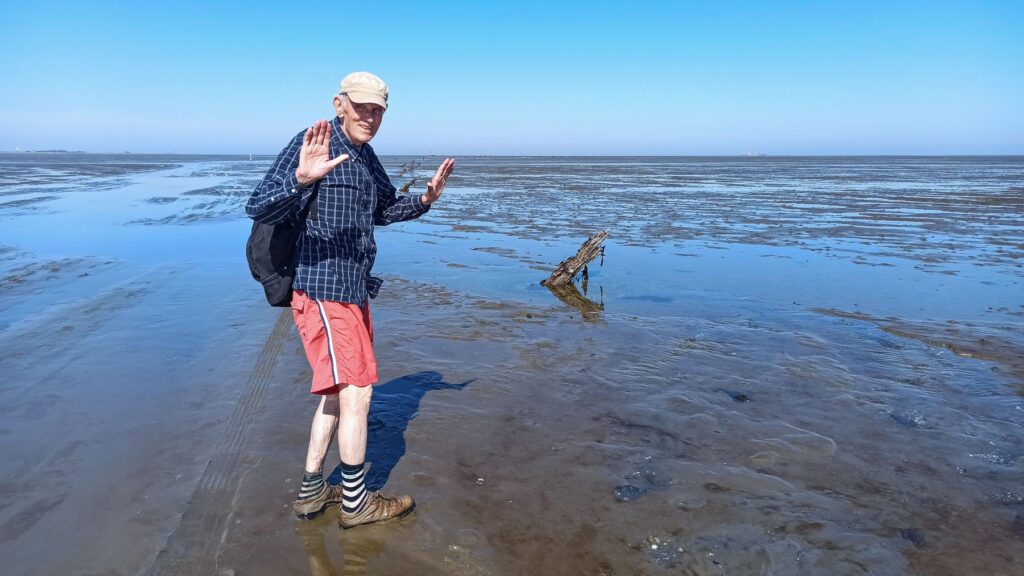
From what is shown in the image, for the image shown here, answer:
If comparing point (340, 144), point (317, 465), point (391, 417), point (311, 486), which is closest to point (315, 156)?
point (340, 144)

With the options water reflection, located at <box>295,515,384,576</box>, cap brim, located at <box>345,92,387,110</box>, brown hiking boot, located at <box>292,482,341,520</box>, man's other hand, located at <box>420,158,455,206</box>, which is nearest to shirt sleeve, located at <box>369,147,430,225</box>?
man's other hand, located at <box>420,158,455,206</box>

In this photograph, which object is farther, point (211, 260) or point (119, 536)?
point (211, 260)

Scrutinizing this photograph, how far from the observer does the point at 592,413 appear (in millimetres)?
4949

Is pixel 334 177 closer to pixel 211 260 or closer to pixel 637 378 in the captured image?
pixel 637 378

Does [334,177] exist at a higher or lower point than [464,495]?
higher

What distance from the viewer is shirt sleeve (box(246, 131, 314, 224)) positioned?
291 cm

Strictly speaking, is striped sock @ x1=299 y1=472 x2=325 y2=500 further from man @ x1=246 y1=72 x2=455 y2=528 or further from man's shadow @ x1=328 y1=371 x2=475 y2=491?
man's shadow @ x1=328 y1=371 x2=475 y2=491

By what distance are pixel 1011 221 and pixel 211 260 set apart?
852 inches

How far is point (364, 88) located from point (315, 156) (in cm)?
50

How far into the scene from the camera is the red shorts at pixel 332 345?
10.6 feet

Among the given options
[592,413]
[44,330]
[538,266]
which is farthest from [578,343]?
[44,330]

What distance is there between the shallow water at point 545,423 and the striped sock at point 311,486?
157 millimetres

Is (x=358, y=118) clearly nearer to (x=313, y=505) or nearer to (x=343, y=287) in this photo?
(x=343, y=287)

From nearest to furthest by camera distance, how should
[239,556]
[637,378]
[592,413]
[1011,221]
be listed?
1. [239,556]
2. [592,413]
3. [637,378]
4. [1011,221]
